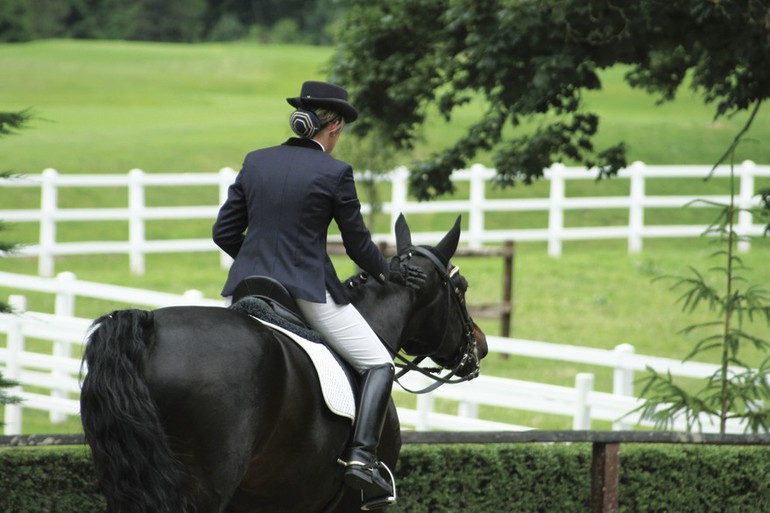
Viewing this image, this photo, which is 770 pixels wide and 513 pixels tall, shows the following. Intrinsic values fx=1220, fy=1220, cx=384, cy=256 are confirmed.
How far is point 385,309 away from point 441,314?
469 mm

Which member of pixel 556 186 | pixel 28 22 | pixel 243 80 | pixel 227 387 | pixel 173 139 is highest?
pixel 28 22

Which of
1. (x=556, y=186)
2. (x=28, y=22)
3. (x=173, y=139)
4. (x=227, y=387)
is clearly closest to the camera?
(x=227, y=387)

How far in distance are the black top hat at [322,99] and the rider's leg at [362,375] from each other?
0.94 meters

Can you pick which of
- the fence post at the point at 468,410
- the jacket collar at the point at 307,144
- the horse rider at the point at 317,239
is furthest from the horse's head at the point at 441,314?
the fence post at the point at 468,410

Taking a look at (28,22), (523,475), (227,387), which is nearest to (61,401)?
(523,475)

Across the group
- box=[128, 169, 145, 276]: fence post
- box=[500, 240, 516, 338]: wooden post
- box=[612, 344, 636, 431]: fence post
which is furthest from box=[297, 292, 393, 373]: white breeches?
box=[128, 169, 145, 276]: fence post

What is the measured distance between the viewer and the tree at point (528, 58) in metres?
9.23

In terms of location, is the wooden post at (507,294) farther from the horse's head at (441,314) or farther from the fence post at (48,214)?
the horse's head at (441,314)

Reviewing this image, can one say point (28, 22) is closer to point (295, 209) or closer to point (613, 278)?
point (613, 278)

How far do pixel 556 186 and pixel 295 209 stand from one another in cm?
1733

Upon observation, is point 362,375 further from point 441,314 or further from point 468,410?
point 468,410

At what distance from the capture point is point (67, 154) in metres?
31.0

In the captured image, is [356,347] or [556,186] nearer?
[356,347]

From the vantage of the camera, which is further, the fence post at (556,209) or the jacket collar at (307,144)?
the fence post at (556,209)
